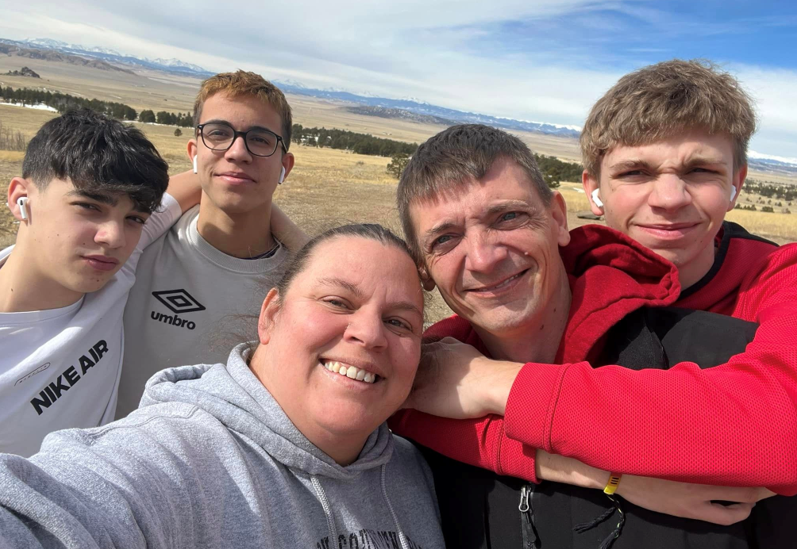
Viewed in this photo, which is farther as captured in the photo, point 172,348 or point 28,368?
point 172,348

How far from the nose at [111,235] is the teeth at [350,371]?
4.85ft

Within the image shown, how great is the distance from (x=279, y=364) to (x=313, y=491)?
1.40 feet

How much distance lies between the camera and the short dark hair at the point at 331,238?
6.64 ft

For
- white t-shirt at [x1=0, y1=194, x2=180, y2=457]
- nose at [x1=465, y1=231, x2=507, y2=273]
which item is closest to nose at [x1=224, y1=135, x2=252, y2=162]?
white t-shirt at [x1=0, y1=194, x2=180, y2=457]

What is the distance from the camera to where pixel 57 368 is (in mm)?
2523

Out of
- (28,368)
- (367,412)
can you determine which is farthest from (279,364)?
(28,368)

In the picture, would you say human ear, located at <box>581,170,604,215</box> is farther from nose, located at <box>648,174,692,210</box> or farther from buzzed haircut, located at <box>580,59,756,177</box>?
nose, located at <box>648,174,692,210</box>

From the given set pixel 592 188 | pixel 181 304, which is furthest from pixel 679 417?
pixel 181 304

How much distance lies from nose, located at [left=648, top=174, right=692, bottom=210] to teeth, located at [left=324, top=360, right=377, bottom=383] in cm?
141

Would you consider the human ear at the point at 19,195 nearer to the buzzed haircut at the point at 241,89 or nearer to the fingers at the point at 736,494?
the buzzed haircut at the point at 241,89

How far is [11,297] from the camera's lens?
2.53m

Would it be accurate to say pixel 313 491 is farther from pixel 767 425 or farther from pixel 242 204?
pixel 242 204

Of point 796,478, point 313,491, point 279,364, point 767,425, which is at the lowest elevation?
point 313,491

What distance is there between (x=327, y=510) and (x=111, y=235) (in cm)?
171
